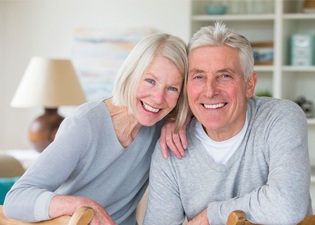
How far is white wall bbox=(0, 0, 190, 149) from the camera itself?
6.14m

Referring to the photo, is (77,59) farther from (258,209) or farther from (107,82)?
(258,209)

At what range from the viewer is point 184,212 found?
237cm

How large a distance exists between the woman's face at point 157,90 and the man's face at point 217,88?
0.20ft

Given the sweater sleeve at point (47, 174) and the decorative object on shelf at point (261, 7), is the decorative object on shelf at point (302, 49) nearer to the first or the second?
the decorative object on shelf at point (261, 7)

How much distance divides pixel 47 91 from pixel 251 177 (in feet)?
10.7

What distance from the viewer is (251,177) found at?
2230 mm

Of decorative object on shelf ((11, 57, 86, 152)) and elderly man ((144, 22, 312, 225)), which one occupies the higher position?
elderly man ((144, 22, 312, 225))

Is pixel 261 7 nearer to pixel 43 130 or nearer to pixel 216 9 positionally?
pixel 216 9

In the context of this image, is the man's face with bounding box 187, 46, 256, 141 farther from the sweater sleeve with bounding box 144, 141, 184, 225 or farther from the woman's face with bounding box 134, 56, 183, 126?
the sweater sleeve with bounding box 144, 141, 184, 225

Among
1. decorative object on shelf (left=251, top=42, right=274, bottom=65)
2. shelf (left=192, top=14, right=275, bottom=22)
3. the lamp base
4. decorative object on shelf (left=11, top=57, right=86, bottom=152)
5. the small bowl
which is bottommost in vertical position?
the lamp base

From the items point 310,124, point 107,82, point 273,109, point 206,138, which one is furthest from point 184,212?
point 107,82

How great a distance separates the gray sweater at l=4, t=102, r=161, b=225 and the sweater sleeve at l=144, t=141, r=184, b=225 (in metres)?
0.16

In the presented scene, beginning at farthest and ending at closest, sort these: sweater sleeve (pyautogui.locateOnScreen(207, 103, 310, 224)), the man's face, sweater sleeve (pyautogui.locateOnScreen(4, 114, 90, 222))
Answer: the man's face < sweater sleeve (pyautogui.locateOnScreen(4, 114, 90, 222)) < sweater sleeve (pyautogui.locateOnScreen(207, 103, 310, 224))

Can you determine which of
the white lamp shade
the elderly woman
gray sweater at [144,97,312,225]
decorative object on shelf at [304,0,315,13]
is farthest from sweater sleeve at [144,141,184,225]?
decorative object on shelf at [304,0,315,13]
